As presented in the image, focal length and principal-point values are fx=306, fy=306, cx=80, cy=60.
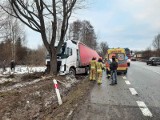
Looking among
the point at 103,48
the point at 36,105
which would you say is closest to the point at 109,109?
the point at 36,105

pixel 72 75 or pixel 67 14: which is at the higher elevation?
pixel 67 14

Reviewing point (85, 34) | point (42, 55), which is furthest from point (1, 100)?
point (85, 34)

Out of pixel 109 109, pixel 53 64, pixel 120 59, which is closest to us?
pixel 109 109

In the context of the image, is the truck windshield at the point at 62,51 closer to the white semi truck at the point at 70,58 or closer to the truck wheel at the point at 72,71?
the white semi truck at the point at 70,58

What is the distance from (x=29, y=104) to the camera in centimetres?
1276

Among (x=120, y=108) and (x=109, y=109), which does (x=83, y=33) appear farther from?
(x=109, y=109)

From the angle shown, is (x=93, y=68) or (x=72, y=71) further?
(x=72, y=71)

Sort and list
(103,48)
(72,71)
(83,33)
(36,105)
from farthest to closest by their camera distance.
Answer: (103,48)
(83,33)
(72,71)
(36,105)

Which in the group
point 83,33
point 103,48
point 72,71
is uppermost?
point 83,33

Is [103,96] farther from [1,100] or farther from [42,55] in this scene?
[42,55]

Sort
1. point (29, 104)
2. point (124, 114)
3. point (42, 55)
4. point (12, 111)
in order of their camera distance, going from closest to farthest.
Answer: point (124, 114), point (12, 111), point (29, 104), point (42, 55)

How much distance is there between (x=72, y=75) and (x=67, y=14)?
5461 mm

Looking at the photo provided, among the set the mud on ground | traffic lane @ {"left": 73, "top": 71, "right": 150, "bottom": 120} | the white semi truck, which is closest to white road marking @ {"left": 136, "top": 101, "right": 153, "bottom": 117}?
traffic lane @ {"left": 73, "top": 71, "right": 150, "bottom": 120}

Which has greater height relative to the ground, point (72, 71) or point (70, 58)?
point (70, 58)
